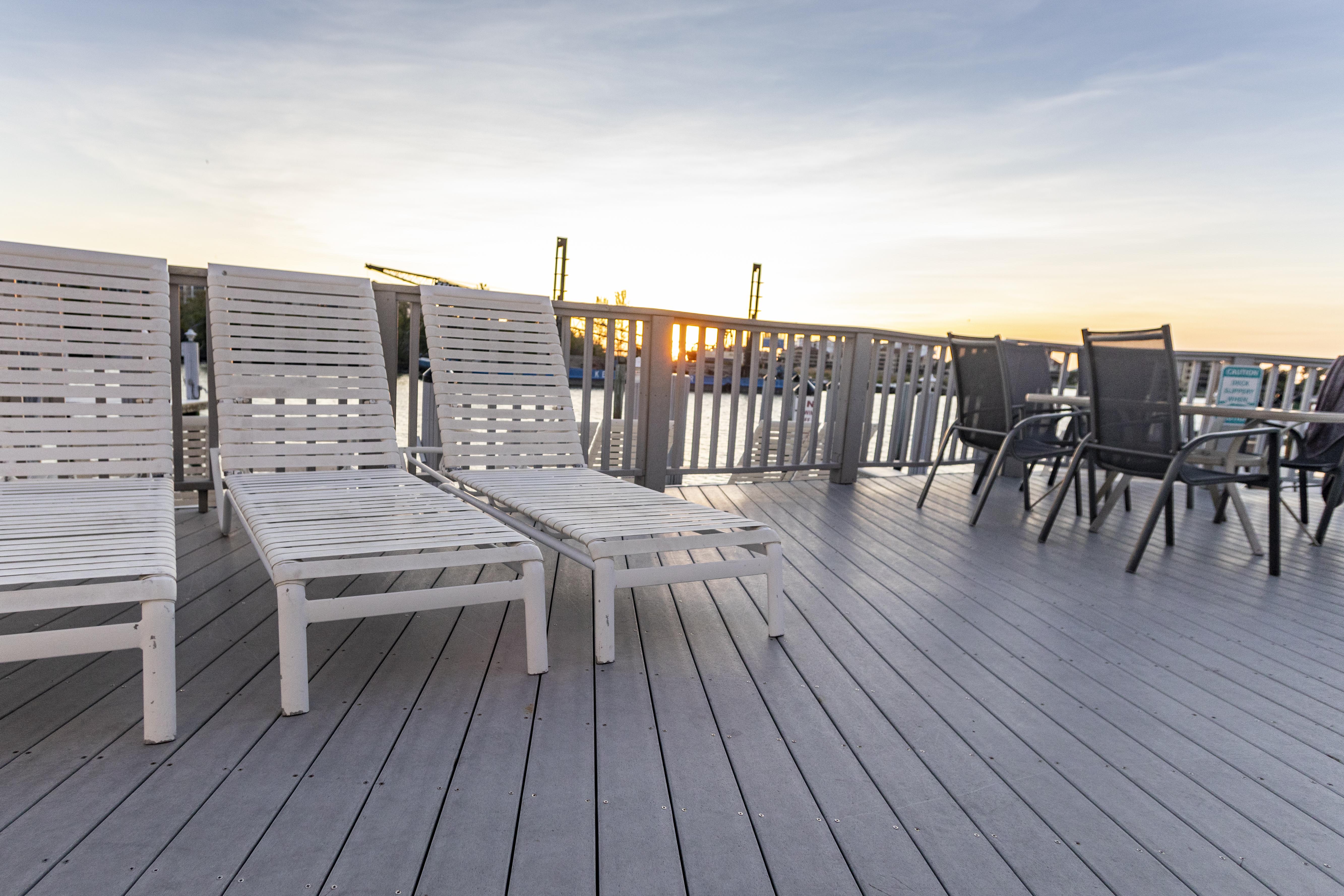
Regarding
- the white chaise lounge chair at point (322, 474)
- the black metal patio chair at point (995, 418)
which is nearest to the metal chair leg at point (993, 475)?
the black metal patio chair at point (995, 418)

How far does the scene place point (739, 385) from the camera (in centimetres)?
486

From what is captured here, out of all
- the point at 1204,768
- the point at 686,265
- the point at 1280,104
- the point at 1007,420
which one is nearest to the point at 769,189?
the point at 686,265

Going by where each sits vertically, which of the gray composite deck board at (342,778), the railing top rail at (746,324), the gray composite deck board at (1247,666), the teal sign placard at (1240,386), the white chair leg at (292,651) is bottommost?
the gray composite deck board at (342,778)

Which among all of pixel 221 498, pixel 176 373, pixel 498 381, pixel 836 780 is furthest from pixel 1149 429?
pixel 176 373

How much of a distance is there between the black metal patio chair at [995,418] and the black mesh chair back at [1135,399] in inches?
20.5

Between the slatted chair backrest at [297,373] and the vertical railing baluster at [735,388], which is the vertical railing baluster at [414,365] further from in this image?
the vertical railing baluster at [735,388]

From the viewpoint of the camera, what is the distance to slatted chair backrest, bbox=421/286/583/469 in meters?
3.38

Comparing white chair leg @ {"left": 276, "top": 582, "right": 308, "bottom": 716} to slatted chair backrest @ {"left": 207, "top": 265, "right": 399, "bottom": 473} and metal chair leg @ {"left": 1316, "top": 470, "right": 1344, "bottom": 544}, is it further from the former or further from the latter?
metal chair leg @ {"left": 1316, "top": 470, "right": 1344, "bottom": 544}

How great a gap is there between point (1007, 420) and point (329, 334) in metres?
3.67

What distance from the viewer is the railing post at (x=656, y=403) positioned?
4.30 metres

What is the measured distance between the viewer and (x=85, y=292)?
2.86 metres

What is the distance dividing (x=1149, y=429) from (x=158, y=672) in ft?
12.8

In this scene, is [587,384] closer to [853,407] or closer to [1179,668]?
[853,407]

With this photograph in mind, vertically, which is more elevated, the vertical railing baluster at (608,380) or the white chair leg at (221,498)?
the vertical railing baluster at (608,380)
